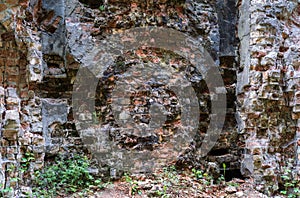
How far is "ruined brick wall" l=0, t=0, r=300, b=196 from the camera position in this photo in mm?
4262

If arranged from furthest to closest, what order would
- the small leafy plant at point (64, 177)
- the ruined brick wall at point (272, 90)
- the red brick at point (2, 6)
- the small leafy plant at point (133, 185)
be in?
1. the ruined brick wall at point (272, 90)
2. the small leafy plant at point (133, 185)
3. the small leafy plant at point (64, 177)
4. the red brick at point (2, 6)

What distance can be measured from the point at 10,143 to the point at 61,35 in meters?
2.41

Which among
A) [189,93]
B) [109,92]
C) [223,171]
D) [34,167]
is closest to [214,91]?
[189,93]

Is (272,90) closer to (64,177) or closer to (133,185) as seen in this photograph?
(133,185)

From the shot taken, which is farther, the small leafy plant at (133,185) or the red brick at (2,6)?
the small leafy plant at (133,185)

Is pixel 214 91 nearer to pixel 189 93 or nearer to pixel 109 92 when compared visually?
pixel 189 93

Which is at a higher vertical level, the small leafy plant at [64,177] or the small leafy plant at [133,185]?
the small leafy plant at [64,177]

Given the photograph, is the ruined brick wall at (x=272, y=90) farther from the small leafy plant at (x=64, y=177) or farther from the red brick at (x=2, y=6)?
the red brick at (x=2, y=6)

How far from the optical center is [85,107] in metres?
4.88

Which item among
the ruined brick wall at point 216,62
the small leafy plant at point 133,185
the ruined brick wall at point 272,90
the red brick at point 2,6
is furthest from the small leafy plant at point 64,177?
the ruined brick wall at point 272,90

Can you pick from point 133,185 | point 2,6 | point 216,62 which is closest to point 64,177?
point 133,185

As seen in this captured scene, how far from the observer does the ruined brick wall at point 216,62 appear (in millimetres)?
4262

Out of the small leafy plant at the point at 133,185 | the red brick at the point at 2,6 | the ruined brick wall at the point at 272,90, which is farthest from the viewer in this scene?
the ruined brick wall at the point at 272,90

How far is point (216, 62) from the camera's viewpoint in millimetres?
5453
